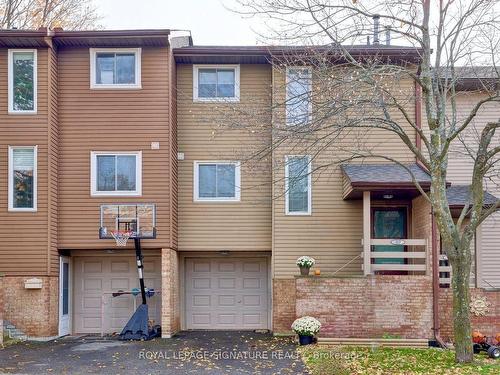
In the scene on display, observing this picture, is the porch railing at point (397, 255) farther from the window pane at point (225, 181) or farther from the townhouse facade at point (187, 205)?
the window pane at point (225, 181)

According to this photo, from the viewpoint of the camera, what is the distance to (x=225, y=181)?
56.5ft

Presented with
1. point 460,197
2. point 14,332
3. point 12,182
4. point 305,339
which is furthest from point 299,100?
point 14,332

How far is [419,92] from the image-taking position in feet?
52.4

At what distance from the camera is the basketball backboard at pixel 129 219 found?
52.4 ft

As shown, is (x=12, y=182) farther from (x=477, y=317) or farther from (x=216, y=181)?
(x=477, y=317)

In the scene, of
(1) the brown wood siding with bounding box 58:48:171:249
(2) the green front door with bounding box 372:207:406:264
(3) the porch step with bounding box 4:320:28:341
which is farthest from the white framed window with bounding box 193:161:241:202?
(3) the porch step with bounding box 4:320:28:341

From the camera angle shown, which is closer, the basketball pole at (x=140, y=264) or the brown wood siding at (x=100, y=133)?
the basketball pole at (x=140, y=264)

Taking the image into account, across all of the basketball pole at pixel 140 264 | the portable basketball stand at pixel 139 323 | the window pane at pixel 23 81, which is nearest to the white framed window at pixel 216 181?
the basketball pole at pixel 140 264

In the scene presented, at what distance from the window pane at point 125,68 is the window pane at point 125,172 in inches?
74.7

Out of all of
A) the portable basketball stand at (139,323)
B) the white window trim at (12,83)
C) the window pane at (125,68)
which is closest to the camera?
the portable basketball stand at (139,323)

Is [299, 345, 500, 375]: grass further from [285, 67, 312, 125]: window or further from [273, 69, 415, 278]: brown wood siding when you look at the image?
[285, 67, 312, 125]: window

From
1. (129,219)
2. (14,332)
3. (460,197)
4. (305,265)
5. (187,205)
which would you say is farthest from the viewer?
(187,205)

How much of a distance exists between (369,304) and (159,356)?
479cm

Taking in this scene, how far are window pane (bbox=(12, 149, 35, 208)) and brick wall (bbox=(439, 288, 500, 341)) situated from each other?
974 cm
